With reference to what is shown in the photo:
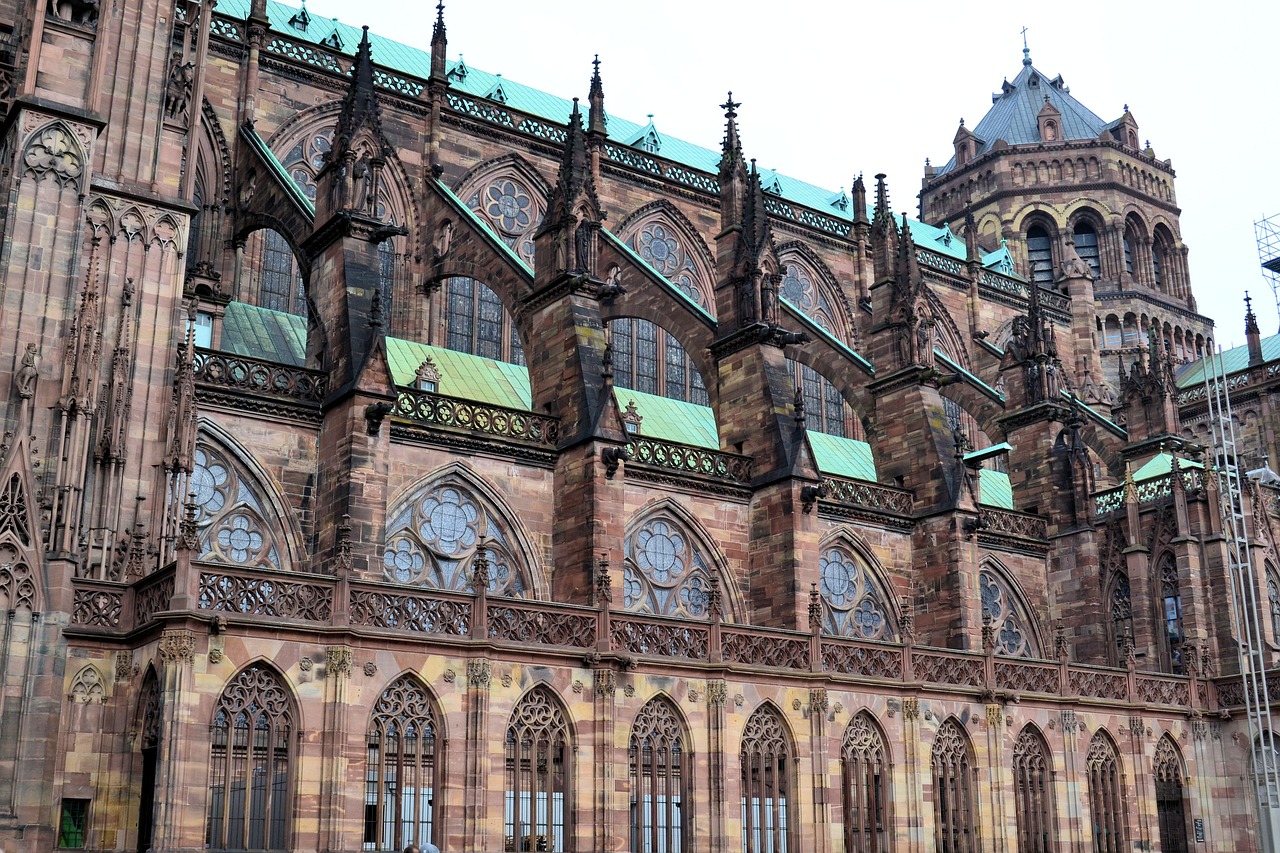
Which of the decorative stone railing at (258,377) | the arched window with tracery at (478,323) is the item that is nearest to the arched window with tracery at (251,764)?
the decorative stone railing at (258,377)

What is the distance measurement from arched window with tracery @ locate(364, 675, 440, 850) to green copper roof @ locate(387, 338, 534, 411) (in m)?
10.5

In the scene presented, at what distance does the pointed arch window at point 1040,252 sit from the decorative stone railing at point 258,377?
43.0m

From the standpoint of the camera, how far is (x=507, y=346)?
117 ft

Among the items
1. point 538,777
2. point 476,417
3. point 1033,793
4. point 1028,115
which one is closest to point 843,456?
point 1033,793

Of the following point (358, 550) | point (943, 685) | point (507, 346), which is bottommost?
point (943, 685)

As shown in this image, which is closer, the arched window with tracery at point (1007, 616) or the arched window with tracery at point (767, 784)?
the arched window with tracery at point (767, 784)

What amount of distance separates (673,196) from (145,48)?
20.9m

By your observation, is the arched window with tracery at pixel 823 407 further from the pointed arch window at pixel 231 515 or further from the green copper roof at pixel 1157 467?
the pointed arch window at pixel 231 515

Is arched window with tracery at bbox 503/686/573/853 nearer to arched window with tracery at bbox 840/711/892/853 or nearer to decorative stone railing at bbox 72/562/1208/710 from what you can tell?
decorative stone railing at bbox 72/562/1208/710

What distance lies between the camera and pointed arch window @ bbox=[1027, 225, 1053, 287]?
61812 millimetres

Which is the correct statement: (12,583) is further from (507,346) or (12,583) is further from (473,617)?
(507,346)

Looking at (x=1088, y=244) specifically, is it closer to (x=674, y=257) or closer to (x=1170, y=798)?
(x=674, y=257)

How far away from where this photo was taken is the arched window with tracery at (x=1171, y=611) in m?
35.3

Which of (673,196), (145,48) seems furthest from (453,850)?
(673,196)
